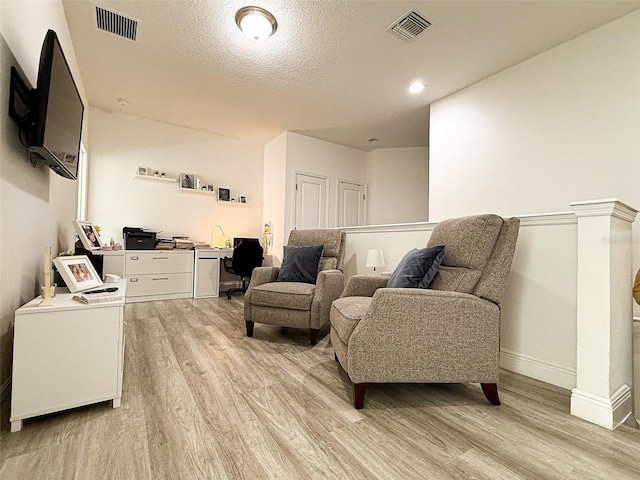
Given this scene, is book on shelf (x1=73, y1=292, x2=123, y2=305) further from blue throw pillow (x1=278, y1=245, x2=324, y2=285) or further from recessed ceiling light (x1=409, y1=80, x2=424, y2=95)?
recessed ceiling light (x1=409, y1=80, x2=424, y2=95)

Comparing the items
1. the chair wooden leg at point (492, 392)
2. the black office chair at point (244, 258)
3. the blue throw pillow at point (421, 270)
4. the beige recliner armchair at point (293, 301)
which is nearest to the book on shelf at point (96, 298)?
the beige recliner armchair at point (293, 301)

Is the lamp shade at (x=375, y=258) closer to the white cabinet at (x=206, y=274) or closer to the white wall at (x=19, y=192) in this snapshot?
the white wall at (x=19, y=192)

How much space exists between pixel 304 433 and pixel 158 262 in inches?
140

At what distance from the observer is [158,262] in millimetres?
4070

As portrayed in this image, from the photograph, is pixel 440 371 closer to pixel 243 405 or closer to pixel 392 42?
pixel 243 405

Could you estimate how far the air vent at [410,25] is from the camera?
2.32m

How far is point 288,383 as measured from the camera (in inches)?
68.3

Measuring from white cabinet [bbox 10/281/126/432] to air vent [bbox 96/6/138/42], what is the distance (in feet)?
7.62

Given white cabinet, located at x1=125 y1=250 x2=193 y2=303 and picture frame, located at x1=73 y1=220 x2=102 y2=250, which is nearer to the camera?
picture frame, located at x1=73 y1=220 x2=102 y2=250

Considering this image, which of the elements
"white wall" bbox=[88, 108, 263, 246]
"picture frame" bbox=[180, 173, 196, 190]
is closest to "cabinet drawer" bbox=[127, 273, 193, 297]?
"white wall" bbox=[88, 108, 263, 246]

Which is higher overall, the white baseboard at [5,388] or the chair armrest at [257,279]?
the chair armrest at [257,279]

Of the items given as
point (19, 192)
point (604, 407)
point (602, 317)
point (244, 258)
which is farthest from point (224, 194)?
point (604, 407)

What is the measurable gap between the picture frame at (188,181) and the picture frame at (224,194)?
16.4 inches

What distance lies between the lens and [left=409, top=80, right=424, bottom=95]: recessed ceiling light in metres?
3.26
